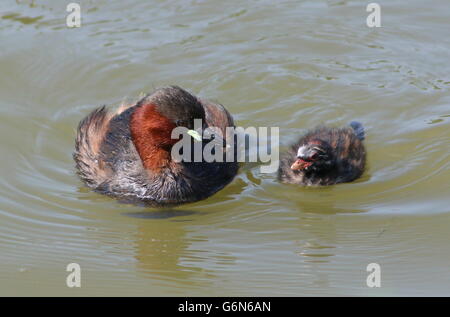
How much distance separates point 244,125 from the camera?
1000 centimetres

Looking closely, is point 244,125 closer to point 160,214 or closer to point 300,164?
point 300,164

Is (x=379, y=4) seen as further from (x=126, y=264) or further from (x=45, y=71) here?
(x=126, y=264)

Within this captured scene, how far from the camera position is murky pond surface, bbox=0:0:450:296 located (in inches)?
269

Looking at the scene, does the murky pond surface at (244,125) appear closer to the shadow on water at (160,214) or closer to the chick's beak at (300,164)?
the shadow on water at (160,214)

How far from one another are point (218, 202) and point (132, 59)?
3741 millimetres

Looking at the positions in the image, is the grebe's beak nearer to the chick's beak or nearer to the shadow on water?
the shadow on water

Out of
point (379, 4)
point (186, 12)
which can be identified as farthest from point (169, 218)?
point (379, 4)

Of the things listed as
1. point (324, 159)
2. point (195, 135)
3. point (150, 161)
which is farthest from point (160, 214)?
point (324, 159)

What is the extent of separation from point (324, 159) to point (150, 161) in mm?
1876

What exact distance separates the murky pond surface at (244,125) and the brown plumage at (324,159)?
15 centimetres

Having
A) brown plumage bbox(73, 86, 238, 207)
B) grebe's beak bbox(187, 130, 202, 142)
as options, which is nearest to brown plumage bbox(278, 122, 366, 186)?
brown plumage bbox(73, 86, 238, 207)

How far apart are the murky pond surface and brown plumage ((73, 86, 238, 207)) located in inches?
6.4
